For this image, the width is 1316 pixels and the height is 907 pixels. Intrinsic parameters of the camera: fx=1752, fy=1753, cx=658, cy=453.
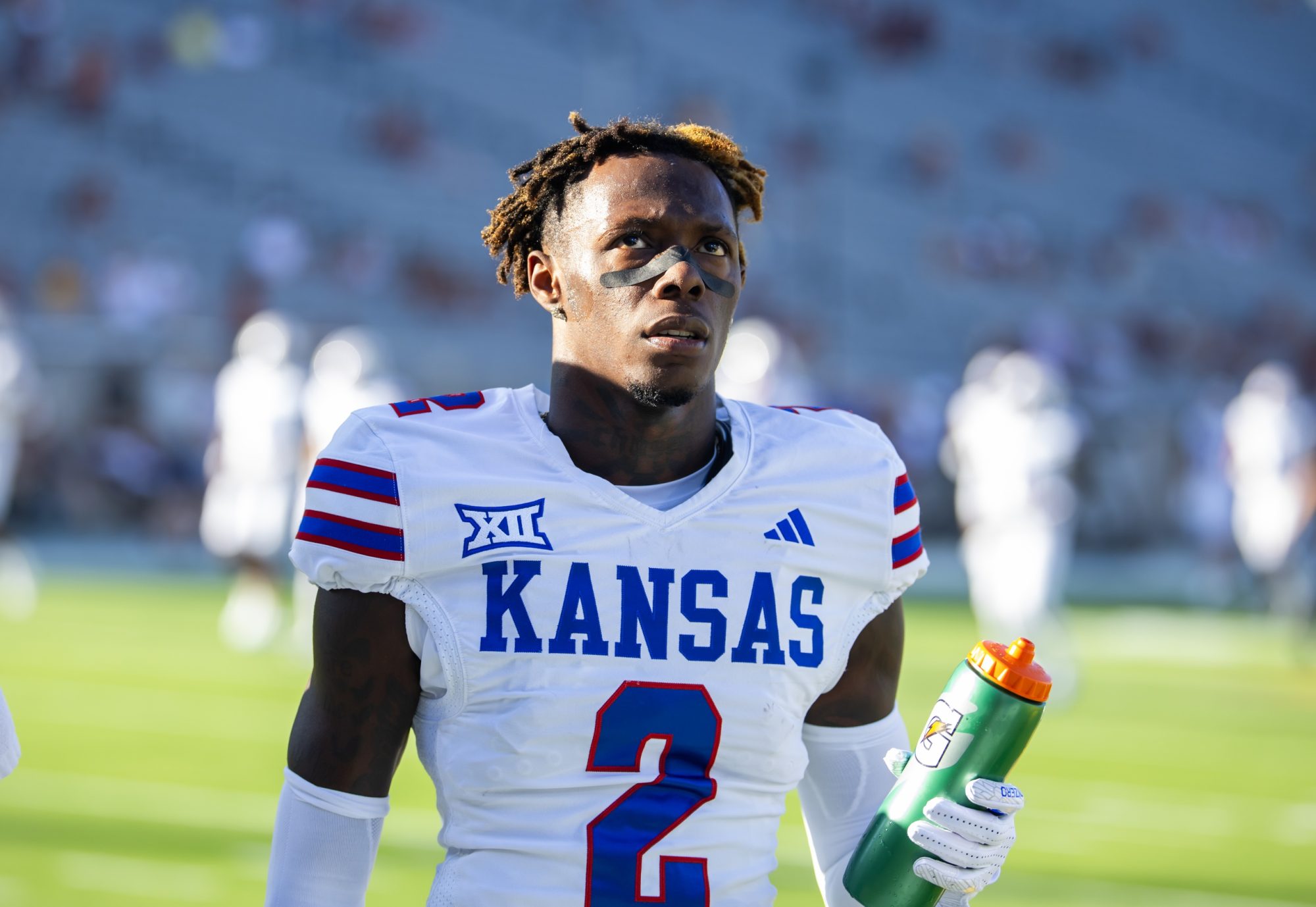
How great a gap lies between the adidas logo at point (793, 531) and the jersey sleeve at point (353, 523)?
0.46 meters

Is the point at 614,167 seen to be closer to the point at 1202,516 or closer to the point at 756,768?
the point at 756,768

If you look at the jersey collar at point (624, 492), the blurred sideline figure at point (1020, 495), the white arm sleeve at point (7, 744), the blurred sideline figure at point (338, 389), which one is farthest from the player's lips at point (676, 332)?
the blurred sideline figure at point (338, 389)

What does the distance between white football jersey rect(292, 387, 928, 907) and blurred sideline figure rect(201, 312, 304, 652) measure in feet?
27.6

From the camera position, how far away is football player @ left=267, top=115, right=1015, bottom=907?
80.6 inches

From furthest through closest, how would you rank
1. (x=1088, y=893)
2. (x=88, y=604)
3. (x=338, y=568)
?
(x=88, y=604)
(x=1088, y=893)
(x=338, y=568)

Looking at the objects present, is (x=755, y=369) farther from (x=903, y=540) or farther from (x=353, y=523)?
(x=353, y=523)

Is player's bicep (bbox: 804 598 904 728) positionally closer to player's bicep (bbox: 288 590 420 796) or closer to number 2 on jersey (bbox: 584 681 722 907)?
number 2 on jersey (bbox: 584 681 722 907)

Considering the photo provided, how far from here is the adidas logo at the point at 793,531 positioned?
7.19 feet

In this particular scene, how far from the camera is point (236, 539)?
10.6 m

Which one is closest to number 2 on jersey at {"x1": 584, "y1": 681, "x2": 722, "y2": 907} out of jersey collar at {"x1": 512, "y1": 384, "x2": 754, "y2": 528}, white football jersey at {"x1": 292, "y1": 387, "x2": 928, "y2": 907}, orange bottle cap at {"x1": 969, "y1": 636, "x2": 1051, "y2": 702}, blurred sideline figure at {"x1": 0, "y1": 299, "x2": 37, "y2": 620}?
white football jersey at {"x1": 292, "y1": 387, "x2": 928, "y2": 907}

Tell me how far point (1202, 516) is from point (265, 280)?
31.5ft

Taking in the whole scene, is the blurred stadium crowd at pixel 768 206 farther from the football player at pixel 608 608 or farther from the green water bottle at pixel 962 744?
the green water bottle at pixel 962 744

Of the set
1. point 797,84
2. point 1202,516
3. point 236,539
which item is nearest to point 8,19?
point 797,84

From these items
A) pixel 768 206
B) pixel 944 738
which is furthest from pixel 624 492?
pixel 768 206
